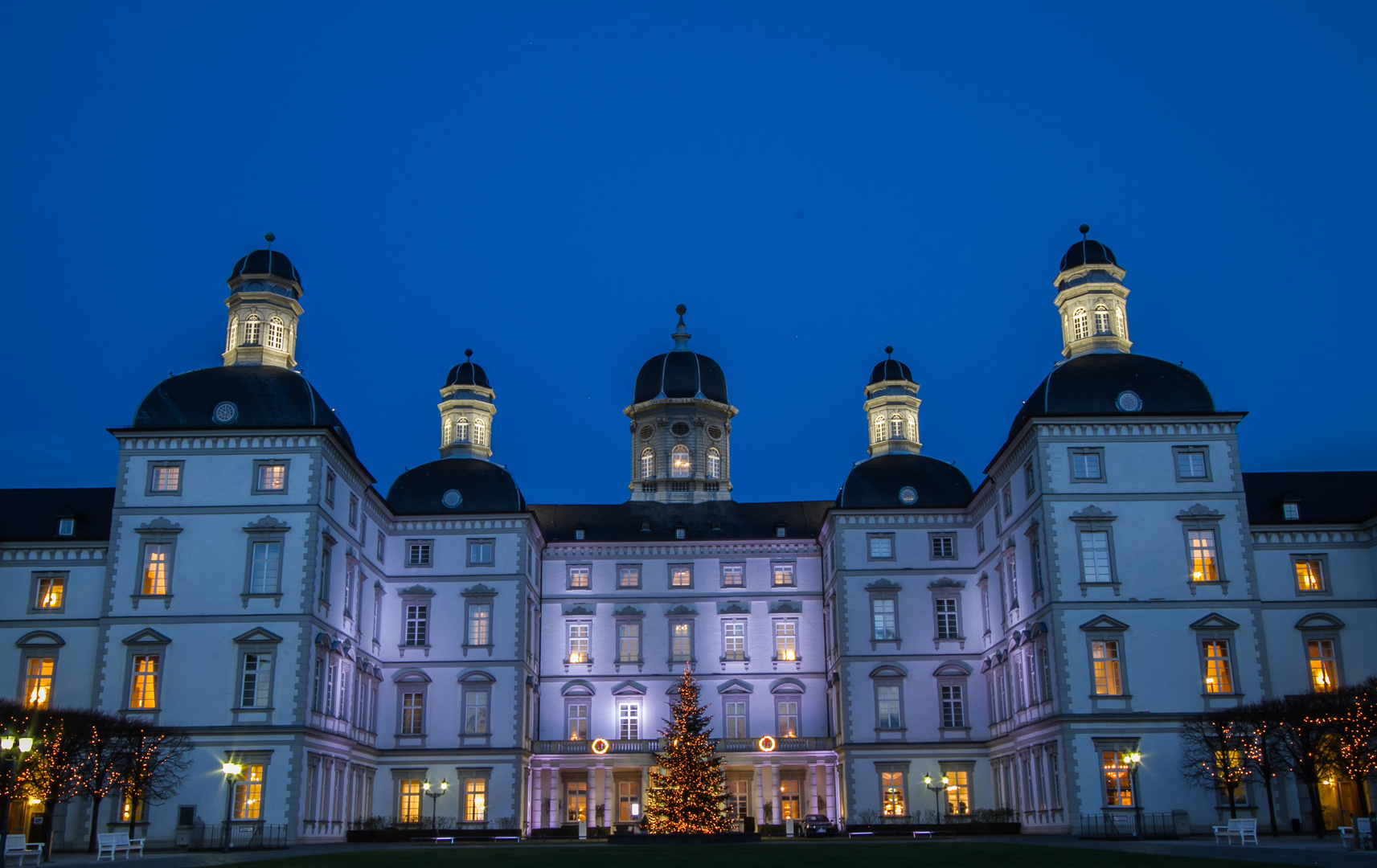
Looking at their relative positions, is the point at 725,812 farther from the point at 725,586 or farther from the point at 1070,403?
the point at 1070,403

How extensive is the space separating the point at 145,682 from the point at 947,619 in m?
33.9

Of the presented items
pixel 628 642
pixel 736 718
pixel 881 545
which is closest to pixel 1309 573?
pixel 881 545

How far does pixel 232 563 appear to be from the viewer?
4397 centimetres

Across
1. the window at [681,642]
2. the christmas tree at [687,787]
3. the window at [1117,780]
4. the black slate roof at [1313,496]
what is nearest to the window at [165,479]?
the christmas tree at [687,787]

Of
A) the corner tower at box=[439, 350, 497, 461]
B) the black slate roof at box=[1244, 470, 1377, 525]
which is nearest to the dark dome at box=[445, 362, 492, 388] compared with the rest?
the corner tower at box=[439, 350, 497, 461]

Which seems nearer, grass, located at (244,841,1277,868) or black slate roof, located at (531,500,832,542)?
grass, located at (244,841,1277,868)

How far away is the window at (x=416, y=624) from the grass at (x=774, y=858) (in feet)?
59.6

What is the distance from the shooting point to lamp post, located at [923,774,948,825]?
5244cm

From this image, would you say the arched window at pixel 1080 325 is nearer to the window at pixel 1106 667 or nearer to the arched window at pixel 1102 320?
the arched window at pixel 1102 320

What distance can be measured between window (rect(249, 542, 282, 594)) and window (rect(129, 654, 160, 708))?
4103mm

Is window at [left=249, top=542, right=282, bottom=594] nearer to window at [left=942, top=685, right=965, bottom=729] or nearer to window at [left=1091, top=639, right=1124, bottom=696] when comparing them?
window at [left=1091, top=639, right=1124, bottom=696]

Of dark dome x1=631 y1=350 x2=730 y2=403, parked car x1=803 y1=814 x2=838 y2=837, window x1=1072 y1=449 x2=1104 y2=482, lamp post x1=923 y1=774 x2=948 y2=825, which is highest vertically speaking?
dark dome x1=631 y1=350 x2=730 y2=403

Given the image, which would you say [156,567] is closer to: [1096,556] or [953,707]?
[1096,556]

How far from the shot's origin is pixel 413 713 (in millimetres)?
55375
